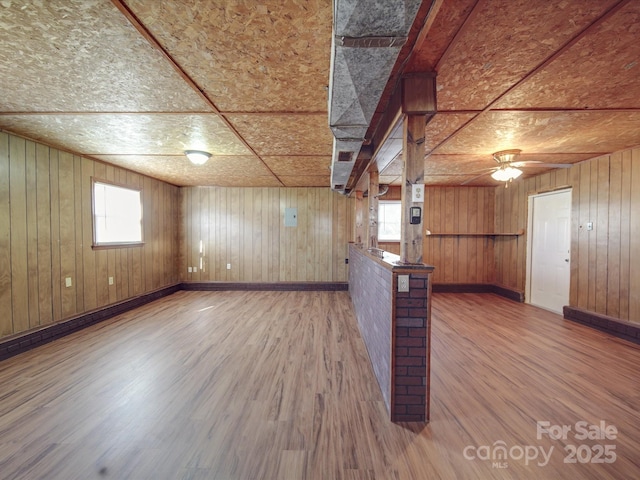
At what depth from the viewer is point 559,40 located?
1384mm

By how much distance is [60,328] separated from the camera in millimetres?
3205

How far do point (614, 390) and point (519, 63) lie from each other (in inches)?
109

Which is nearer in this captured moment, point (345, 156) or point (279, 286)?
point (345, 156)

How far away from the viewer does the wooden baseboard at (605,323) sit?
10.2ft

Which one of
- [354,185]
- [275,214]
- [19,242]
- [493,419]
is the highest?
[354,185]

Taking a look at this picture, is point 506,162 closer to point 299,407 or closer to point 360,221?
point 360,221

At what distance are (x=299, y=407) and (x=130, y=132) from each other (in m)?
3.21

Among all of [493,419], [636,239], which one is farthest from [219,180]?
[636,239]

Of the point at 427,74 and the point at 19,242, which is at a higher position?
the point at 427,74

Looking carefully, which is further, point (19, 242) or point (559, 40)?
point (19, 242)

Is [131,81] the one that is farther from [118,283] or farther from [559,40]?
[118,283]

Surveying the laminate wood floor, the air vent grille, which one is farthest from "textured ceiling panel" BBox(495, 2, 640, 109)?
the laminate wood floor

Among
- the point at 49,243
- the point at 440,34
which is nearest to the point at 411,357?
the point at 440,34

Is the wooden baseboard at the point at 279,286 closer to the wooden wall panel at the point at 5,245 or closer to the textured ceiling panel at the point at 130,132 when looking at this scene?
the wooden wall panel at the point at 5,245
